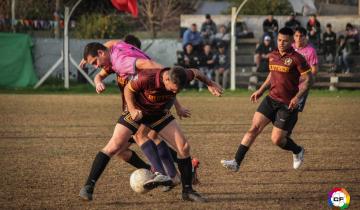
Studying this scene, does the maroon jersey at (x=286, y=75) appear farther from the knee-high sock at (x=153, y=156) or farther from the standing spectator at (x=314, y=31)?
the standing spectator at (x=314, y=31)

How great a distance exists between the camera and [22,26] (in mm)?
34719

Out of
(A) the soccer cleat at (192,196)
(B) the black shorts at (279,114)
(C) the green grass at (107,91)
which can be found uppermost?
(B) the black shorts at (279,114)

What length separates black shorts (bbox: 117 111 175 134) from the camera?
8492 mm

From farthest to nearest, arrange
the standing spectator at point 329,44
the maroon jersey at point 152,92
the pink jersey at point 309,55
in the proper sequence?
1. the standing spectator at point 329,44
2. the pink jersey at point 309,55
3. the maroon jersey at point 152,92

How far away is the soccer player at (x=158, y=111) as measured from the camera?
8178 millimetres

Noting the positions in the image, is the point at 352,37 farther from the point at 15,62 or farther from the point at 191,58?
the point at 15,62

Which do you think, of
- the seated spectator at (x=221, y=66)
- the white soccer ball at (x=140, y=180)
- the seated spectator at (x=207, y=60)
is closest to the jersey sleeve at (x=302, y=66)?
the white soccer ball at (x=140, y=180)

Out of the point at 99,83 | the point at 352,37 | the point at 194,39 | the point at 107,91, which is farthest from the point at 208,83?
the point at 352,37

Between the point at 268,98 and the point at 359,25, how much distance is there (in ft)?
72.4

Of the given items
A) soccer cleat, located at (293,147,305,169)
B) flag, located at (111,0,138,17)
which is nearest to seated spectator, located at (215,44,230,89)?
flag, located at (111,0,138,17)

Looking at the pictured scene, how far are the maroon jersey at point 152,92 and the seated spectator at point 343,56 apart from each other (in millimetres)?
20964

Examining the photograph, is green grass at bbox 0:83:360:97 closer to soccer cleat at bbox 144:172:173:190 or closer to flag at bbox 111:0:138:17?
flag at bbox 111:0:138:17

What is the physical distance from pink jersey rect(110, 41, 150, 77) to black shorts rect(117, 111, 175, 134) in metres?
0.45

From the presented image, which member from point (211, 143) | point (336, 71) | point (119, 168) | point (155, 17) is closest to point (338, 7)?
point (155, 17)
